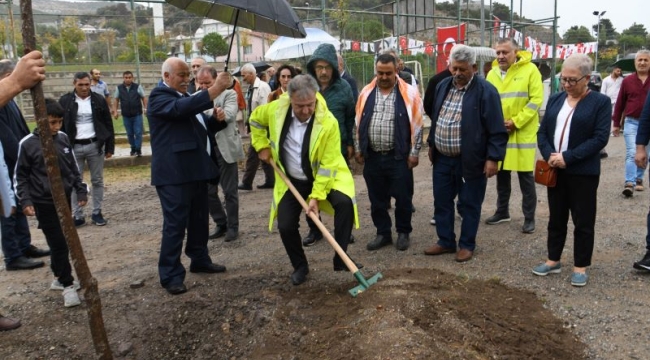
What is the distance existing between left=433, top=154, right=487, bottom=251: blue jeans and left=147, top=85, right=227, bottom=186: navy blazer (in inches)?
87.7

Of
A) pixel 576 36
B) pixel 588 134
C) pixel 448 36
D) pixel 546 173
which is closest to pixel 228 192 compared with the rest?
pixel 546 173

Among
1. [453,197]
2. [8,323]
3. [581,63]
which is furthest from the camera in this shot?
[453,197]

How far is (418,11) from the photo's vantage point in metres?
15.3

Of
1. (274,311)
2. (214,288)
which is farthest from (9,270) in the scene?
(274,311)

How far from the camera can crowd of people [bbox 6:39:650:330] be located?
4188 millimetres

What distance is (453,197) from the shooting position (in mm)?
5055

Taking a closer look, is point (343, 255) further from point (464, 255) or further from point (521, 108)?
point (521, 108)

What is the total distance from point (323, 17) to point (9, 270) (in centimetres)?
843

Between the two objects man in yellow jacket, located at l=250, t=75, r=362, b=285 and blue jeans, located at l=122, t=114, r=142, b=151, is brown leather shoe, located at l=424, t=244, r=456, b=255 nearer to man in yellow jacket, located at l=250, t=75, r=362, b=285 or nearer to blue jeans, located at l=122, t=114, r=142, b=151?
man in yellow jacket, located at l=250, t=75, r=362, b=285

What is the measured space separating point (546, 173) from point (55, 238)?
13.3ft

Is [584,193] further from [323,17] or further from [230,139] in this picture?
[323,17]

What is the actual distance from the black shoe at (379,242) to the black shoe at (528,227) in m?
1.51

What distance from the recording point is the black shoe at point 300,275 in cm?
448

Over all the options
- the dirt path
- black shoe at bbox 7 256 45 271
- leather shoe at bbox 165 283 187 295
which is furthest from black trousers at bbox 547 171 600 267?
black shoe at bbox 7 256 45 271
